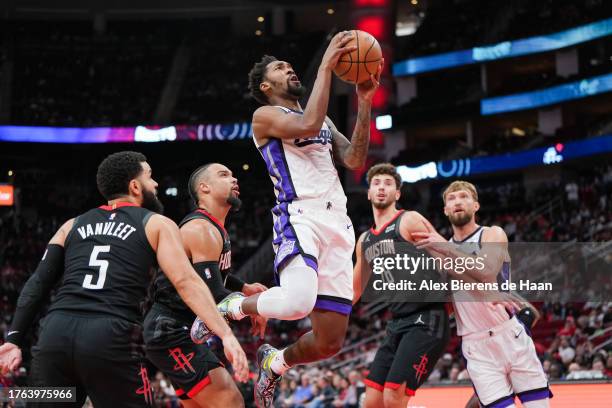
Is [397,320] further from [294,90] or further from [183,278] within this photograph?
[183,278]

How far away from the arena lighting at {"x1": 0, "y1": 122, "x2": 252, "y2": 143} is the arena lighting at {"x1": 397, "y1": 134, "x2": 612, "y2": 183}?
7354mm

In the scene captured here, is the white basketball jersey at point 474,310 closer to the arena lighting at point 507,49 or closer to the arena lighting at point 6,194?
the arena lighting at point 507,49

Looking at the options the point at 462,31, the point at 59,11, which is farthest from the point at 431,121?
the point at 59,11

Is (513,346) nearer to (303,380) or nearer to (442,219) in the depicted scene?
(303,380)

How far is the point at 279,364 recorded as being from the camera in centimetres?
634

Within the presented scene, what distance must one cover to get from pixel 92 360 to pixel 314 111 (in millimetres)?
2333

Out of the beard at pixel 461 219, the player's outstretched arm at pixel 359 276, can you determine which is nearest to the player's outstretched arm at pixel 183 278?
the player's outstretched arm at pixel 359 276

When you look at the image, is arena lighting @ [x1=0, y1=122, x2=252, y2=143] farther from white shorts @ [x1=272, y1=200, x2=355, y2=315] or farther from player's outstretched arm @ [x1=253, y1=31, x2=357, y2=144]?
white shorts @ [x1=272, y1=200, x2=355, y2=315]

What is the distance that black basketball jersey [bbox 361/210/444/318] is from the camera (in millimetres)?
7594

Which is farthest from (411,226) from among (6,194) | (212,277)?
(6,194)

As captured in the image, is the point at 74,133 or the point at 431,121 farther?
the point at 431,121

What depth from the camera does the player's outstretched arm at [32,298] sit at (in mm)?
4820

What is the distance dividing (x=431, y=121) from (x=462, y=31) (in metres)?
4.42

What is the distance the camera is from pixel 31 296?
495 centimetres
